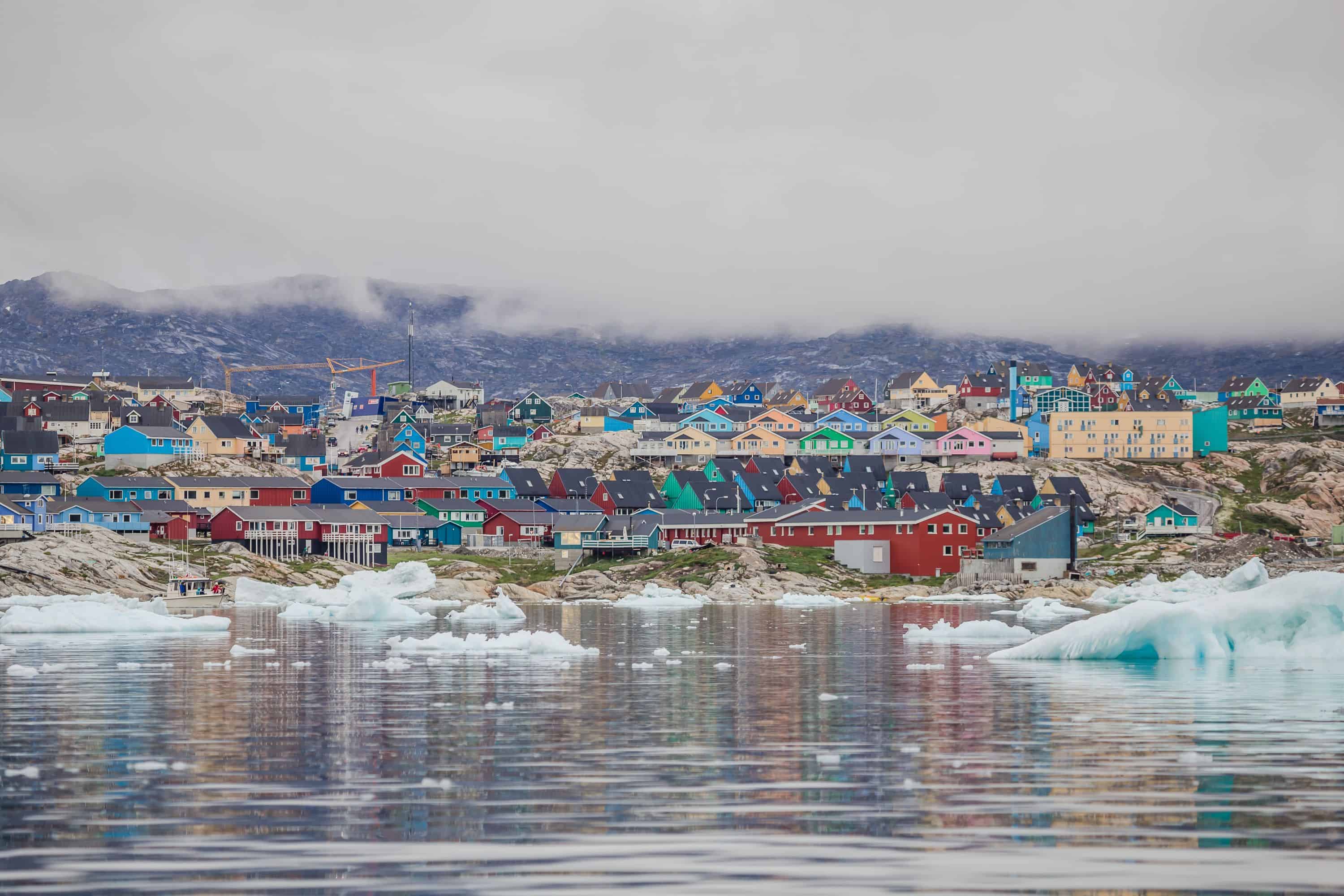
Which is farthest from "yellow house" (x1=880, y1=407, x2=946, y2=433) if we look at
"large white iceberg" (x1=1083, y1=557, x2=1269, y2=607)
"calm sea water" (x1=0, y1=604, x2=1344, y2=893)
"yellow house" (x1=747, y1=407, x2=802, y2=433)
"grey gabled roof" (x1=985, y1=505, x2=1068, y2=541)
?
"calm sea water" (x1=0, y1=604, x2=1344, y2=893)

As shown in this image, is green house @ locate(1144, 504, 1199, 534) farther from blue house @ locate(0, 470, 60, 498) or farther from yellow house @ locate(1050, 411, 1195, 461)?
blue house @ locate(0, 470, 60, 498)

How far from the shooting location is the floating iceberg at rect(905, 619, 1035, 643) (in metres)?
59.1

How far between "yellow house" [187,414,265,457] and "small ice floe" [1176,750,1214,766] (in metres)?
140

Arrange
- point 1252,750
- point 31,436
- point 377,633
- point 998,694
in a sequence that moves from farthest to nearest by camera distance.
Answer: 1. point 31,436
2. point 377,633
3. point 998,694
4. point 1252,750

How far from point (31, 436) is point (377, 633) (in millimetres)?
87849

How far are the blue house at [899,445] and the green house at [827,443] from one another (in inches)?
103

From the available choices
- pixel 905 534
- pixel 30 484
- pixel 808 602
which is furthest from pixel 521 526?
pixel 808 602

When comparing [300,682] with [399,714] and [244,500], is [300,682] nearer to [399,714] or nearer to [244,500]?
[399,714]

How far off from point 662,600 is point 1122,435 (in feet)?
293

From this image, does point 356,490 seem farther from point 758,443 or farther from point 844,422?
point 844,422

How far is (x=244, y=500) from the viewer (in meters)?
132

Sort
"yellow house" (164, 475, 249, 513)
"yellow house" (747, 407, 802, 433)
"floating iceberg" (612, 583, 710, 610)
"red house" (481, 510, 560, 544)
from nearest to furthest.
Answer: "floating iceberg" (612, 583, 710, 610) → "yellow house" (164, 475, 249, 513) → "red house" (481, 510, 560, 544) → "yellow house" (747, 407, 802, 433)

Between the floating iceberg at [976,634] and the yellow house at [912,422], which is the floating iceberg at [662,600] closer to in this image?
the floating iceberg at [976,634]

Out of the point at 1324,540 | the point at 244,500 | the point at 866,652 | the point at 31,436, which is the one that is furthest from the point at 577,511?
the point at 866,652
